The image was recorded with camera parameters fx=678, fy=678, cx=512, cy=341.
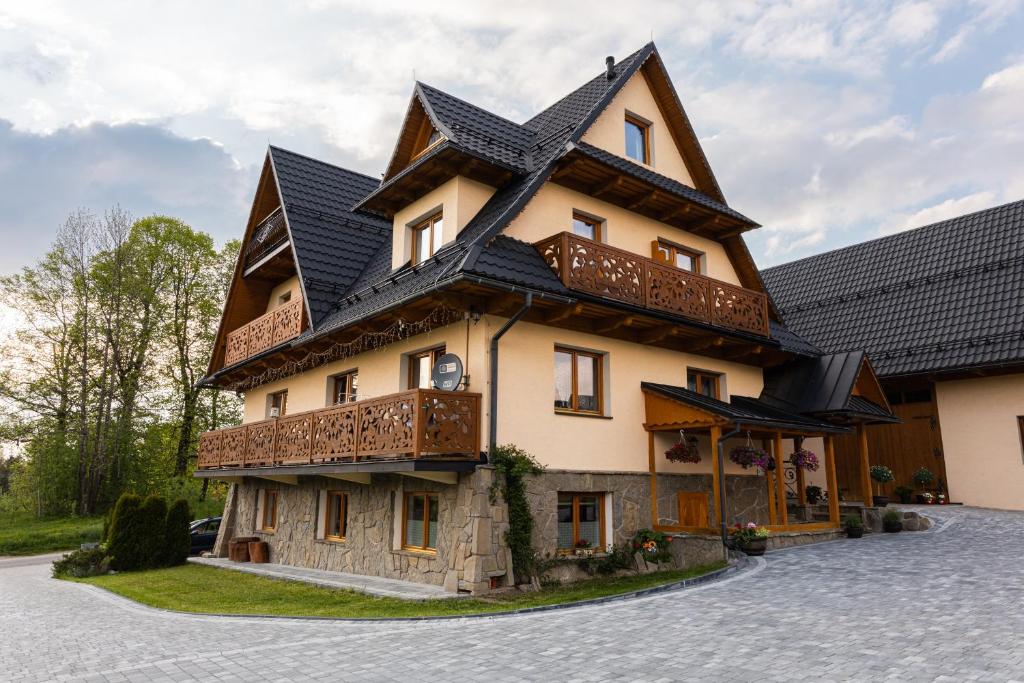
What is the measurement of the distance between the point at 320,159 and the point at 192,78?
38.4 feet

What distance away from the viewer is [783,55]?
1268 cm

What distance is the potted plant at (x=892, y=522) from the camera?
609 inches

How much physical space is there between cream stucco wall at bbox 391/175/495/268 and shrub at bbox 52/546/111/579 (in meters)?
10.8

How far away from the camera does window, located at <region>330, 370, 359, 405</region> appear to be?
16047 millimetres

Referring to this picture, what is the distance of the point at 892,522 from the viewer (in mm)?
15453

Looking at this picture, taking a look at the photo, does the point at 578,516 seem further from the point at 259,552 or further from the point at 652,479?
the point at 259,552

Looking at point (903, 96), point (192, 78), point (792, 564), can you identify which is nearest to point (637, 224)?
point (903, 96)

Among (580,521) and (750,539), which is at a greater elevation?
(580,521)

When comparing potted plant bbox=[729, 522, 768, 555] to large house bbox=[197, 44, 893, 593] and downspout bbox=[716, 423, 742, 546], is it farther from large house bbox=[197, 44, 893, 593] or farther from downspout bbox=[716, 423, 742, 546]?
large house bbox=[197, 44, 893, 593]

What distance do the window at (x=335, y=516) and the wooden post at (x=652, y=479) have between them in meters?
6.90

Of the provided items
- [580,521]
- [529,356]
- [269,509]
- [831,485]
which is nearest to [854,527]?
[831,485]

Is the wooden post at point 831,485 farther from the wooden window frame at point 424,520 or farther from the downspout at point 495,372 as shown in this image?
the wooden window frame at point 424,520

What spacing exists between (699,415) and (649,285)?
2770 mm

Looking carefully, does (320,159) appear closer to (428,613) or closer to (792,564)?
(428,613)
